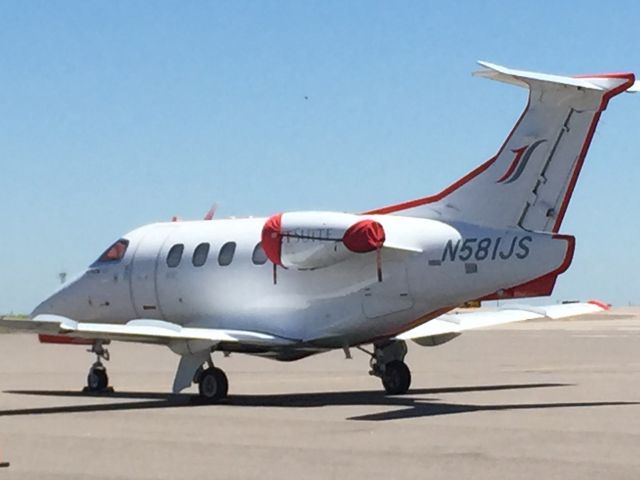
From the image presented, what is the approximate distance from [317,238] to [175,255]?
5.43 m

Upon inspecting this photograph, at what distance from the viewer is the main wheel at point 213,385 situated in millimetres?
A: 26141

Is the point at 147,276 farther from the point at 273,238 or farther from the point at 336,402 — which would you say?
the point at 336,402

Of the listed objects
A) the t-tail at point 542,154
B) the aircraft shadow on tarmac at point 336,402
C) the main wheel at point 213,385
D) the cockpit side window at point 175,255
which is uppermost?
the t-tail at point 542,154

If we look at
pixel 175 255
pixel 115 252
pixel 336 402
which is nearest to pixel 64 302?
pixel 115 252

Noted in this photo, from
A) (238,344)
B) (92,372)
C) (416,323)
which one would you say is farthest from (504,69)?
(92,372)

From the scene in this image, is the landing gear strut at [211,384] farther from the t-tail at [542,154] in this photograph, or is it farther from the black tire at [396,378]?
the t-tail at [542,154]

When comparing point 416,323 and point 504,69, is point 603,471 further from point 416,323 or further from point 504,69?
point 416,323

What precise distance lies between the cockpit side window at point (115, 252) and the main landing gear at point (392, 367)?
6392 millimetres

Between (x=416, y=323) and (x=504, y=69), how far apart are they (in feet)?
17.9

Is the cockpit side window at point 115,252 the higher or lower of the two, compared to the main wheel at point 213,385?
higher

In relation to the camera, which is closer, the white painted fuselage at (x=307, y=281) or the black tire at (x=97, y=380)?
the white painted fuselage at (x=307, y=281)

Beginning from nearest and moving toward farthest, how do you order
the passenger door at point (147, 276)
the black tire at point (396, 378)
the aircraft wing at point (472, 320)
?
1. the black tire at point (396, 378)
2. the aircraft wing at point (472, 320)
3. the passenger door at point (147, 276)

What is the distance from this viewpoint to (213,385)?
1030 inches

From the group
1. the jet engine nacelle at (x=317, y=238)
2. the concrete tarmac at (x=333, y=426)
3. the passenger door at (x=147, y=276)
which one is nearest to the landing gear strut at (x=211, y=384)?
the concrete tarmac at (x=333, y=426)
